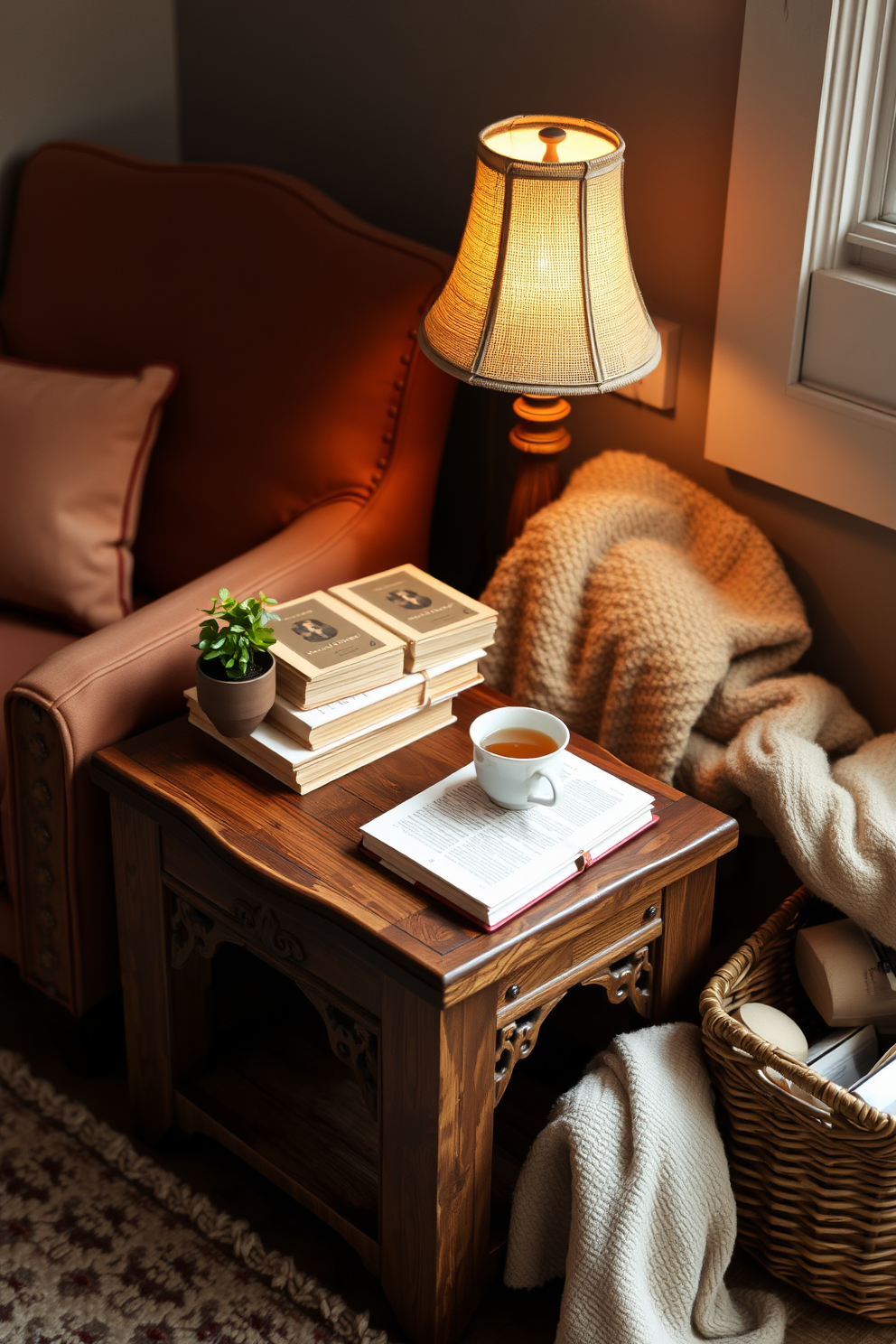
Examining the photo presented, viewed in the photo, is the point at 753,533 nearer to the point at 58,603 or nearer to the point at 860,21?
the point at 860,21

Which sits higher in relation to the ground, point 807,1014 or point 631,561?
point 631,561

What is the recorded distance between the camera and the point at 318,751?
1.42 meters

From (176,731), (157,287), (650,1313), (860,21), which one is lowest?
(650,1313)

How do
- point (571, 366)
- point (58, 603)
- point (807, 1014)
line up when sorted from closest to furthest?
point (571, 366)
point (807, 1014)
point (58, 603)

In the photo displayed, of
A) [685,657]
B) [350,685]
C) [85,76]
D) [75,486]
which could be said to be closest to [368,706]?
[350,685]

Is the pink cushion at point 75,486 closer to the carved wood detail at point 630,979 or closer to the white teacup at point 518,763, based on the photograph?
the white teacup at point 518,763

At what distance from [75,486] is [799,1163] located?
1.23m

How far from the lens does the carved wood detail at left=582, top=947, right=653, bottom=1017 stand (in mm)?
1414

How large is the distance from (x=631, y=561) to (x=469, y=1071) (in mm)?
654

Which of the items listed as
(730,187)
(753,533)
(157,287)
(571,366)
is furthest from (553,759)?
(157,287)

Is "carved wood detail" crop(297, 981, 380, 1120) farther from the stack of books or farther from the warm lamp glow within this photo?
the warm lamp glow

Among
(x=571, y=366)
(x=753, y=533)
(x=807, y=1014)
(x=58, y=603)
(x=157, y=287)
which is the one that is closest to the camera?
(x=571, y=366)

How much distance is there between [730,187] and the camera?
161cm

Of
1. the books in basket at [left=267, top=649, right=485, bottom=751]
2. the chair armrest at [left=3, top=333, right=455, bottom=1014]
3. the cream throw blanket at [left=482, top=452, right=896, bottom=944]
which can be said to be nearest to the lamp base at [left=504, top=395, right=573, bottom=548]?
the cream throw blanket at [left=482, top=452, right=896, bottom=944]
